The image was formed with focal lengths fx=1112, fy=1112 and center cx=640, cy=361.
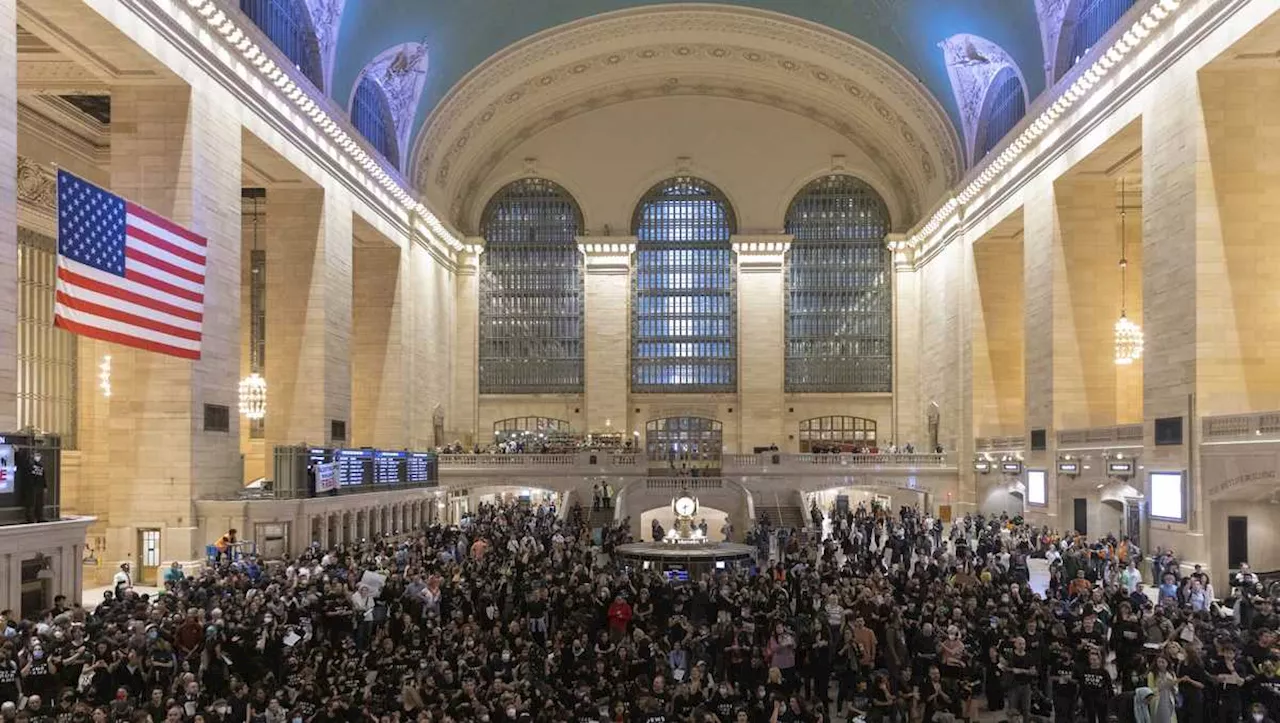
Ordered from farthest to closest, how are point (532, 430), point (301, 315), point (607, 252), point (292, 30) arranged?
point (532, 430) < point (607, 252) < point (301, 315) < point (292, 30)

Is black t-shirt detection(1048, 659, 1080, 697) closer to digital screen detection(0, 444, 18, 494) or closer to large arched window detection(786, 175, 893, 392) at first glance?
digital screen detection(0, 444, 18, 494)

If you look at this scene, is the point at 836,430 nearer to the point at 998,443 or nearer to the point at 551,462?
the point at 998,443

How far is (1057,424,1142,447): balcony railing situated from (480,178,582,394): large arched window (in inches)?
953

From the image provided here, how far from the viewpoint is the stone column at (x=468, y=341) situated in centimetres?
4762

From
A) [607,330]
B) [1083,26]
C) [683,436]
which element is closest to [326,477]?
[1083,26]

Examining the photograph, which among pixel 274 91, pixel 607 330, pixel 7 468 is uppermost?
pixel 274 91

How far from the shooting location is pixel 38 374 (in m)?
28.6

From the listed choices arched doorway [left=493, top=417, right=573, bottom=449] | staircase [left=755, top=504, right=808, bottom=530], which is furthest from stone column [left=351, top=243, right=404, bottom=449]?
staircase [left=755, top=504, right=808, bottom=530]

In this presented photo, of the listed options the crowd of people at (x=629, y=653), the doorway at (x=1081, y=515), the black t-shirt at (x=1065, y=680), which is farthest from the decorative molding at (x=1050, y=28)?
the black t-shirt at (x=1065, y=680)

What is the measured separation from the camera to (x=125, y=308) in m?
18.5

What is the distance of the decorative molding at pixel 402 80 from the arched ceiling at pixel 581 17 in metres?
0.38

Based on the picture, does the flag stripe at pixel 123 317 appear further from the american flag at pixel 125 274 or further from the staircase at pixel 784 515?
the staircase at pixel 784 515

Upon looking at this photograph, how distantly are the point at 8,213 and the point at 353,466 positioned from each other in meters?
12.3

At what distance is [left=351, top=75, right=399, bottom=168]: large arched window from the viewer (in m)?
34.2
